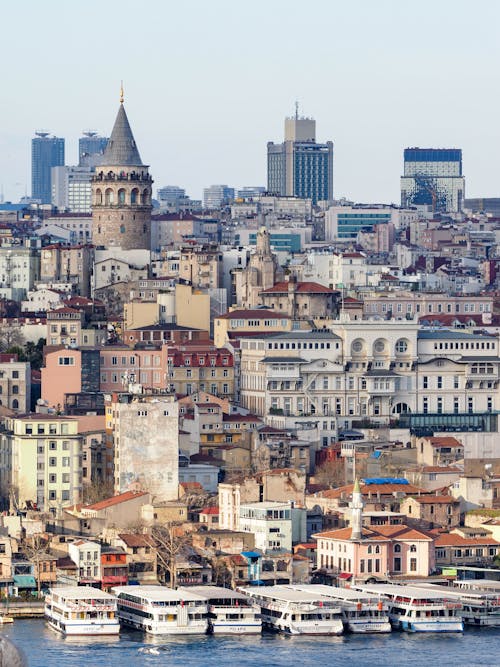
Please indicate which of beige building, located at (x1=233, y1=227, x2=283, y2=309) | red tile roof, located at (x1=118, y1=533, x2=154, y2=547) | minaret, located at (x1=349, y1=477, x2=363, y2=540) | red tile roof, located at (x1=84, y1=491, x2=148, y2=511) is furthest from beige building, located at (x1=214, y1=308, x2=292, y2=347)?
minaret, located at (x1=349, y1=477, x2=363, y2=540)

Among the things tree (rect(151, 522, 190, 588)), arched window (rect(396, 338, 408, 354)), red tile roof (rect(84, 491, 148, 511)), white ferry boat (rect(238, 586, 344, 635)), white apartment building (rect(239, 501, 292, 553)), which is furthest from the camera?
arched window (rect(396, 338, 408, 354))

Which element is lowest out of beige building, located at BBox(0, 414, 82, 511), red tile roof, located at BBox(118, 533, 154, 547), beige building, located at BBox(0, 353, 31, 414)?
red tile roof, located at BBox(118, 533, 154, 547)

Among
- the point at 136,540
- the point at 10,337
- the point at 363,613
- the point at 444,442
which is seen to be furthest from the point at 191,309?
the point at 363,613

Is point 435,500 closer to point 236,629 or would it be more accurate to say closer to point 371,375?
point 236,629

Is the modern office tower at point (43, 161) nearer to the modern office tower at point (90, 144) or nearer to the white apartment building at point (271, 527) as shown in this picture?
the modern office tower at point (90, 144)

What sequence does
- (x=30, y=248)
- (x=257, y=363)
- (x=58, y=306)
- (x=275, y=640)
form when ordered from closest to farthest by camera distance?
(x=275, y=640) < (x=257, y=363) < (x=58, y=306) < (x=30, y=248)

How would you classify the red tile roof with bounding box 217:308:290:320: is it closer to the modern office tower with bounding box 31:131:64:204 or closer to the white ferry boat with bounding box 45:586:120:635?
the white ferry boat with bounding box 45:586:120:635

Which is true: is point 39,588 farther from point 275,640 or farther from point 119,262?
point 119,262

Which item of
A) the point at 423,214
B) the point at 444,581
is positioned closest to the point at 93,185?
the point at 444,581
